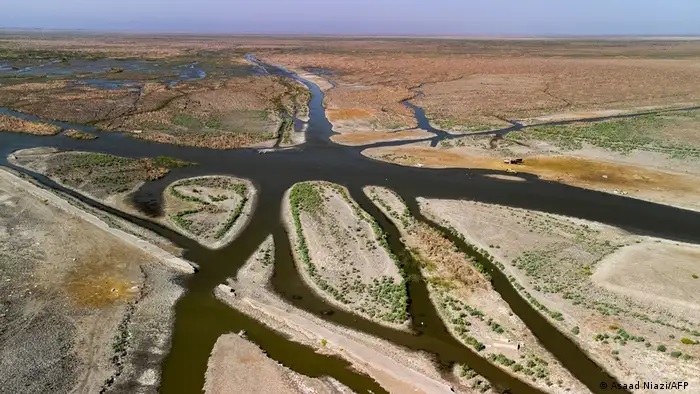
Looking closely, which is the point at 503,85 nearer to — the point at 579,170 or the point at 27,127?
the point at 579,170

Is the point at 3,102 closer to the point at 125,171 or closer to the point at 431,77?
the point at 125,171

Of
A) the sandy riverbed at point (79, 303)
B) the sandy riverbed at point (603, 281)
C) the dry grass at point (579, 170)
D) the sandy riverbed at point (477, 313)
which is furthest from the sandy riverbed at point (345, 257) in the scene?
the dry grass at point (579, 170)

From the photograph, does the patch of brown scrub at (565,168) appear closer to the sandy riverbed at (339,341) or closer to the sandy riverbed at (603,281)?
the sandy riverbed at (603,281)

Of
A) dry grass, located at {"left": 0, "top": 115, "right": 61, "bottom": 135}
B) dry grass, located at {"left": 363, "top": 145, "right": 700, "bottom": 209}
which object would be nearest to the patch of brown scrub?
dry grass, located at {"left": 363, "top": 145, "right": 700, "bottom": 209}

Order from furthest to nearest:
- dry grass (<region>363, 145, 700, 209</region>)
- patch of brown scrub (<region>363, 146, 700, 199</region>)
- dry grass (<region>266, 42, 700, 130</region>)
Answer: dry grass (<region>266, 42, 700, 130</region>) → patch of brown scrub (<region>363, 146, 700, 199</region>) → dry grass (<region>363, 145, 700, 209</region>)

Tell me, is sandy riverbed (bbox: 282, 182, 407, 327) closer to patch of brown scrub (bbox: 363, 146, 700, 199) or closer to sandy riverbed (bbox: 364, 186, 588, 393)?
sandy riverbed (bbox: 364, 186, 588, 393)

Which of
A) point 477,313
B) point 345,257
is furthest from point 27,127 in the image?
point 477,313

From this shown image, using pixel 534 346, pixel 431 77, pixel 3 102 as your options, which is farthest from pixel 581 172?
pixel 3 102

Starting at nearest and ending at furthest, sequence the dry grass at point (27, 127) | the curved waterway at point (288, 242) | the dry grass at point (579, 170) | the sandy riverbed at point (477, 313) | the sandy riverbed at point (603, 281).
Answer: the sandy riverbed at point (477, 313) < the curved waterway at point (288, 242) < the sandy riverbed at point (603, 281) < the dry grass at point (579, 170) < the dry grass at point (27, 127)
